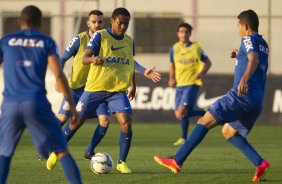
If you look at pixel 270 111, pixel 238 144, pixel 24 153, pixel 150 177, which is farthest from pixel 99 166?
pixel 270 111

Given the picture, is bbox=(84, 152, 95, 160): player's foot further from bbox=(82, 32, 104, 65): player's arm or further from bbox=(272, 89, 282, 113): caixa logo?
bbox=(272, 89, 282, 113): caixa logo

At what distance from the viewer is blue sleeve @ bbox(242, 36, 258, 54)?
1121cm

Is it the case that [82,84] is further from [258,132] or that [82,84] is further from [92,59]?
[258,132]

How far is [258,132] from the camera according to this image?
22.0m

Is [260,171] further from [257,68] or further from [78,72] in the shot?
[78,72]

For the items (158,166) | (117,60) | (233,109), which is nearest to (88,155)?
(158,166)

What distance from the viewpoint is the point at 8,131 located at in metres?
9.09

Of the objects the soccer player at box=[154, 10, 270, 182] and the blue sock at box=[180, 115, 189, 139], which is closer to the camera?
the soccer player at box=[154, 10, 270, 182]

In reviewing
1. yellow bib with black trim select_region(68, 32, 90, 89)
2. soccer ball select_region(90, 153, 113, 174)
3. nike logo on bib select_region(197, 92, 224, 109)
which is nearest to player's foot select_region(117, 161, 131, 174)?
soccer ball select_region(90, 153, 113, 174)

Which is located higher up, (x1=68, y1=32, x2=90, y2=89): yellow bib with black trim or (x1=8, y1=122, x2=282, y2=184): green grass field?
(x1=68, y1=32, x2=90, y2=89): yellow bib with black trim

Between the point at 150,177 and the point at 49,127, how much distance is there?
3.07 meters

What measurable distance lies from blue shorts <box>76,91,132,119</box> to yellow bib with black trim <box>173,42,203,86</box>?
20.9 feet

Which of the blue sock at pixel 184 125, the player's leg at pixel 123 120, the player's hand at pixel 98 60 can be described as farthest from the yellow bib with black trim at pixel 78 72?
the blue sock at pixel 184 125

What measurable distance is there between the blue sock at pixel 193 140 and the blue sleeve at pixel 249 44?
111 centimetres
